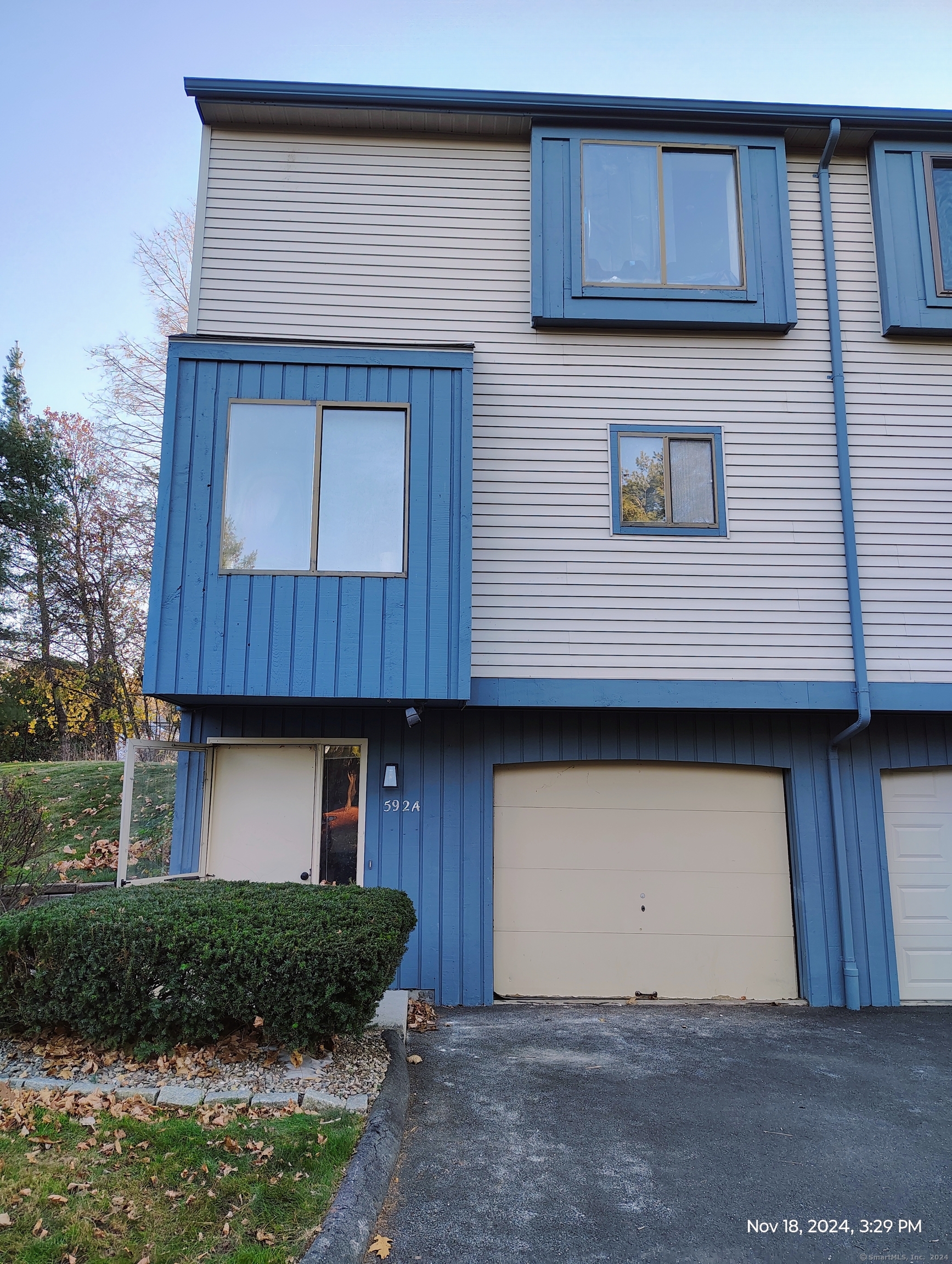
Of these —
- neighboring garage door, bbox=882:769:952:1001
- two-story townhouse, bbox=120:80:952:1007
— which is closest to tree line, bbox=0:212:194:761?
two-story townhouse, bbox=120:80:952:1007

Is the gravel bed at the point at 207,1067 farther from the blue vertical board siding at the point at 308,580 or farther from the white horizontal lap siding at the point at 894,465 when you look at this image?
the white horizontal lap siding at the point at 894,465

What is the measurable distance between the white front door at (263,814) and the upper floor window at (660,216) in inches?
216

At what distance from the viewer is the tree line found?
61.9 feet

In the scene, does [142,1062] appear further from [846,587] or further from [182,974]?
[846,587]

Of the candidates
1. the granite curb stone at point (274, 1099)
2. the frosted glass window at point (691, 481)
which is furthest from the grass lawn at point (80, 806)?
the frosted glass window at point (691, 481)

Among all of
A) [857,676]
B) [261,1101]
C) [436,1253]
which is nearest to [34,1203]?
[261,1101]

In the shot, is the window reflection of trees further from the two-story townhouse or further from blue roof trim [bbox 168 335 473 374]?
blue roof trim [bbox 168 335 473 374]

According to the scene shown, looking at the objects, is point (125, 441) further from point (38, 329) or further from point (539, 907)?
point (539, 907)

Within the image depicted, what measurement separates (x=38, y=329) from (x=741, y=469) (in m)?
19.6

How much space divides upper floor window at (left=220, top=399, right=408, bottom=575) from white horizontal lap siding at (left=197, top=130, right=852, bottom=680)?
36.2 inches

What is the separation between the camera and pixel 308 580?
7109 mm

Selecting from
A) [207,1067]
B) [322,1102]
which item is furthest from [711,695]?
[207,1067]

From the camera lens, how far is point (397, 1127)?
4.45 metres

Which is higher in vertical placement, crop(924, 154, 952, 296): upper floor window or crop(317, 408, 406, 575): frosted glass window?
crop(924, 154, 952, 296): upper floor window
